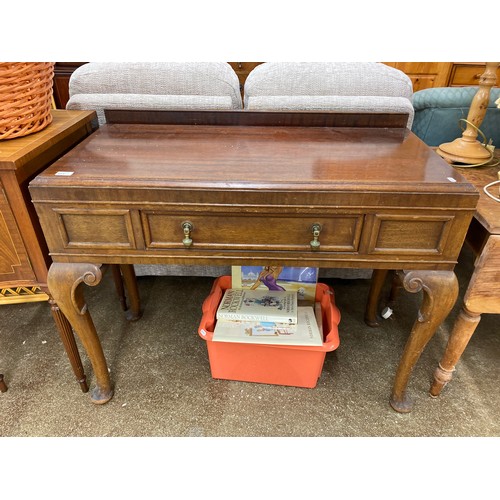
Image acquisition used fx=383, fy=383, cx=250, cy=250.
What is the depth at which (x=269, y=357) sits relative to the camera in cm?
108

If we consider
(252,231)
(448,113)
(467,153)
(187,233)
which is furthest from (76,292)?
(448,113)

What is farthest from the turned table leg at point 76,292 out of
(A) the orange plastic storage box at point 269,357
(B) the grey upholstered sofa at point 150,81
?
(B) the grey upholstered sofa at point 150,81

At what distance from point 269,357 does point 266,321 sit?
10cm

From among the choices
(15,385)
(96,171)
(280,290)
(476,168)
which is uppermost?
(96,171)

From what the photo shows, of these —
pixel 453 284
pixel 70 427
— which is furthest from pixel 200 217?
pixel 70 427

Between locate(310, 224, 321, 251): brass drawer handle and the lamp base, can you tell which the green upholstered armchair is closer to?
the lamp base

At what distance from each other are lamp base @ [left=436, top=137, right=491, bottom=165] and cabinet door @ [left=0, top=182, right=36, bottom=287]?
1.12m

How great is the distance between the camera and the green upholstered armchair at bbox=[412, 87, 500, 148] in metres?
1.35

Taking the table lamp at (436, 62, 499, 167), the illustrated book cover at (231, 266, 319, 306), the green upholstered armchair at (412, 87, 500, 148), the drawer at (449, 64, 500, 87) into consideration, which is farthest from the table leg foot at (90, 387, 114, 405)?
the drawer at (449, 64, 500, 87)

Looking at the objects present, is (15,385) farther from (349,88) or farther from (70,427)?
(349,88)

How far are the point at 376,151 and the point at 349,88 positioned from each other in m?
0.42

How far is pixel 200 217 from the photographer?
77 centimetres

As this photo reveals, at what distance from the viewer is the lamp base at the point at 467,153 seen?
1.06m

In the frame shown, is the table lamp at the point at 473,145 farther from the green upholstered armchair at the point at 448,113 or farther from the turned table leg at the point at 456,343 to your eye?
the turned table leg at the point at 456,343
